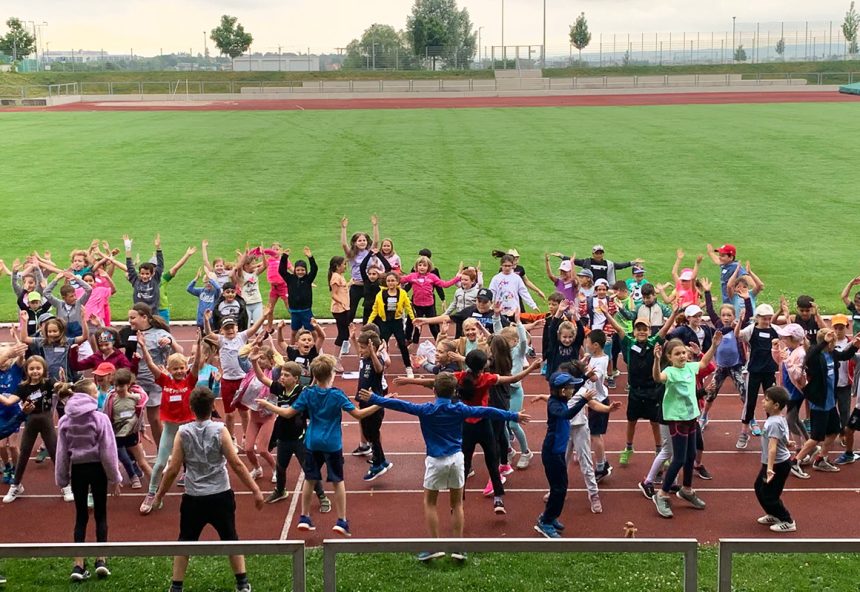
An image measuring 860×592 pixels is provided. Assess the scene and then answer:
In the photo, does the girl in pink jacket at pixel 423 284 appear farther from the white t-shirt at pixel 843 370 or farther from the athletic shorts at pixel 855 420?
the athletic shorts at pixel 855 420

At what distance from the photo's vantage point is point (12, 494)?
10172mm

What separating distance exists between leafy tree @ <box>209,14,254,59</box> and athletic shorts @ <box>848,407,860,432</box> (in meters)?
101

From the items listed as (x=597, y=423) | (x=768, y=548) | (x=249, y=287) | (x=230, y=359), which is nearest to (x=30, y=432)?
(x=230, y=359)

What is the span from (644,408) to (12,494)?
275 inches

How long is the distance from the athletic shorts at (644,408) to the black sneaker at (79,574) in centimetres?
648

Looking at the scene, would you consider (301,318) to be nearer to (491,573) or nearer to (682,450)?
(682,450)

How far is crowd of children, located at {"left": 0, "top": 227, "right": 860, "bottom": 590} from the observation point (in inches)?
335

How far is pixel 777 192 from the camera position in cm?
3047

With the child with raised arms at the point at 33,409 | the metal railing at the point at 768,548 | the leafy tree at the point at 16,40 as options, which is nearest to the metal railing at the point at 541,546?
the metal railing at the point at 768,548

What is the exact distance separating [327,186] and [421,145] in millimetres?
9631

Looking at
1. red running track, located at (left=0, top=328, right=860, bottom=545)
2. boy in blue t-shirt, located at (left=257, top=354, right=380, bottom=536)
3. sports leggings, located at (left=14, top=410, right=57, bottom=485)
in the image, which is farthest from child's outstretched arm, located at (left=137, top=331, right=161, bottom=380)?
boy in blue t-shirt, located at (left=257, top=354, right=380, bottom=536)

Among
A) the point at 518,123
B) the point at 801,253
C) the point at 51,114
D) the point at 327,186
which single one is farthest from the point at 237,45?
the point at 801,253

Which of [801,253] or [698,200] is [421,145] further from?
[801,253]

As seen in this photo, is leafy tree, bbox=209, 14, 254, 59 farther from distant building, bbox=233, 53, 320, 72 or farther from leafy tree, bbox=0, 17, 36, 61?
leafy tree, bbox=0, 17, 36, 61
